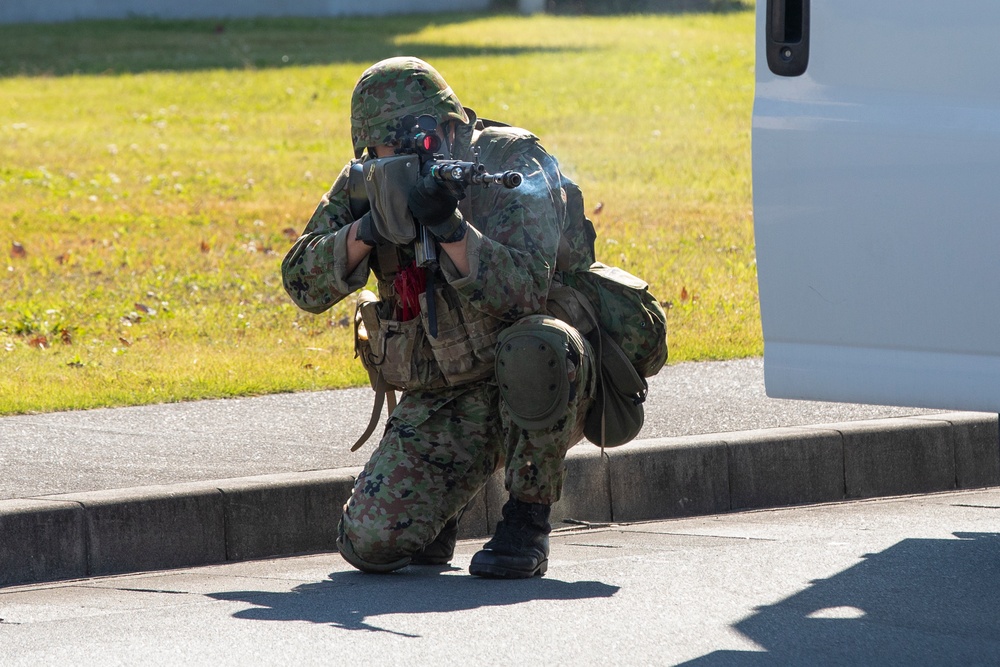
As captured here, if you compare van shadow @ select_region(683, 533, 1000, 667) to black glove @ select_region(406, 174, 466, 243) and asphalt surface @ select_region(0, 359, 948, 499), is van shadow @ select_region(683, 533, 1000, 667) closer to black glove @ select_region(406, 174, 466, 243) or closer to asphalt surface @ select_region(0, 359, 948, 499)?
black glove @ select_region(406, 174, 466, 243)

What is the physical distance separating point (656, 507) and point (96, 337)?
332 cm

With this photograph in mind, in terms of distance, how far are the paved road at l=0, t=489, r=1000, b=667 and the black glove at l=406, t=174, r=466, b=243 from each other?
3.17 ft

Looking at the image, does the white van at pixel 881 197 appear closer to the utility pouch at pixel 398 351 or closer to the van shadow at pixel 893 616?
the van shadow at pixel 893 616

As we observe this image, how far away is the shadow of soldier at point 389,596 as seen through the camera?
4027mm

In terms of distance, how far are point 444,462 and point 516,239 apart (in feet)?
2.19

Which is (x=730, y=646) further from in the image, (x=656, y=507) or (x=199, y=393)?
(x=199, y=393)

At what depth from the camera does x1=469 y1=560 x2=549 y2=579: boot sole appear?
4.43 metres

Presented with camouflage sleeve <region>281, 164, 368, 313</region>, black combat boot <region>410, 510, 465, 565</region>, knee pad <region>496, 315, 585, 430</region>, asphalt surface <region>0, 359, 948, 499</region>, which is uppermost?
camouflage sleeve <region>281, 164, 368, 313</region>

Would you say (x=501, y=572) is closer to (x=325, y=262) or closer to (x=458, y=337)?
(x=458, y=337)

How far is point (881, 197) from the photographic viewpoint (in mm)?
3875

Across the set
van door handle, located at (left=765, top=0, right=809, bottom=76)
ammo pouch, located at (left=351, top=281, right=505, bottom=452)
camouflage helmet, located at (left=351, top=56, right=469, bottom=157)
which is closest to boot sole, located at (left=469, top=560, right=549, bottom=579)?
ammo pouch, located at (left=351, top=281, right=505, bottom=452)

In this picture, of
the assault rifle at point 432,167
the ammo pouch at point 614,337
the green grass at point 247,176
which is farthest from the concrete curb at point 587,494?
the green grass at point 247,176

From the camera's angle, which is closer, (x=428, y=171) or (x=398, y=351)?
(x=428, y=171)

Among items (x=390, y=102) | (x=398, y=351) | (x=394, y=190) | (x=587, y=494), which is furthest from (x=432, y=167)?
(x=587, y=494)
